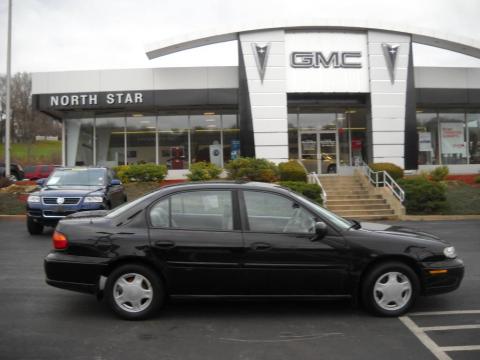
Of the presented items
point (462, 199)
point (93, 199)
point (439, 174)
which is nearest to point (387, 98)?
point (439, 174)

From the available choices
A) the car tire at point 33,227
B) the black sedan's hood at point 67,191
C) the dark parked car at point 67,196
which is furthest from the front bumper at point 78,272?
the car tire at point 33,227

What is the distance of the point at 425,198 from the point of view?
641 inches

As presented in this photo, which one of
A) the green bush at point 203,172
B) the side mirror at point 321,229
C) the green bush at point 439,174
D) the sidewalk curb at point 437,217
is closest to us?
the side mirror at point 321,229

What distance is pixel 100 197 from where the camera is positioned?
1133cm

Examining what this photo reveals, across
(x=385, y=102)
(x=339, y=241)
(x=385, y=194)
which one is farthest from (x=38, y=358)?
(x=385, y=102)

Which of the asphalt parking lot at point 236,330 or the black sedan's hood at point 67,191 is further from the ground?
the black sedan's hood at point 67,191

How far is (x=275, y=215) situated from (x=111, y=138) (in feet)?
67.5

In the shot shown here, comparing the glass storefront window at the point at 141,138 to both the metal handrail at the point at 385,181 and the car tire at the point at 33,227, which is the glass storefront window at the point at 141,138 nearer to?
the metal handrail at the point at 385,181

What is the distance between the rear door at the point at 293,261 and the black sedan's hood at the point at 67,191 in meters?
6.88

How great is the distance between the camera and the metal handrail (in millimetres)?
16902

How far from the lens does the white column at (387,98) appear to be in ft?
72.0

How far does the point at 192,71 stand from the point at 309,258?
60.1 ft

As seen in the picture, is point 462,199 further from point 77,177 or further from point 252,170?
point 77,177

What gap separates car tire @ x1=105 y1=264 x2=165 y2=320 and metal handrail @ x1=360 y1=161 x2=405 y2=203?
1278 centimetres
